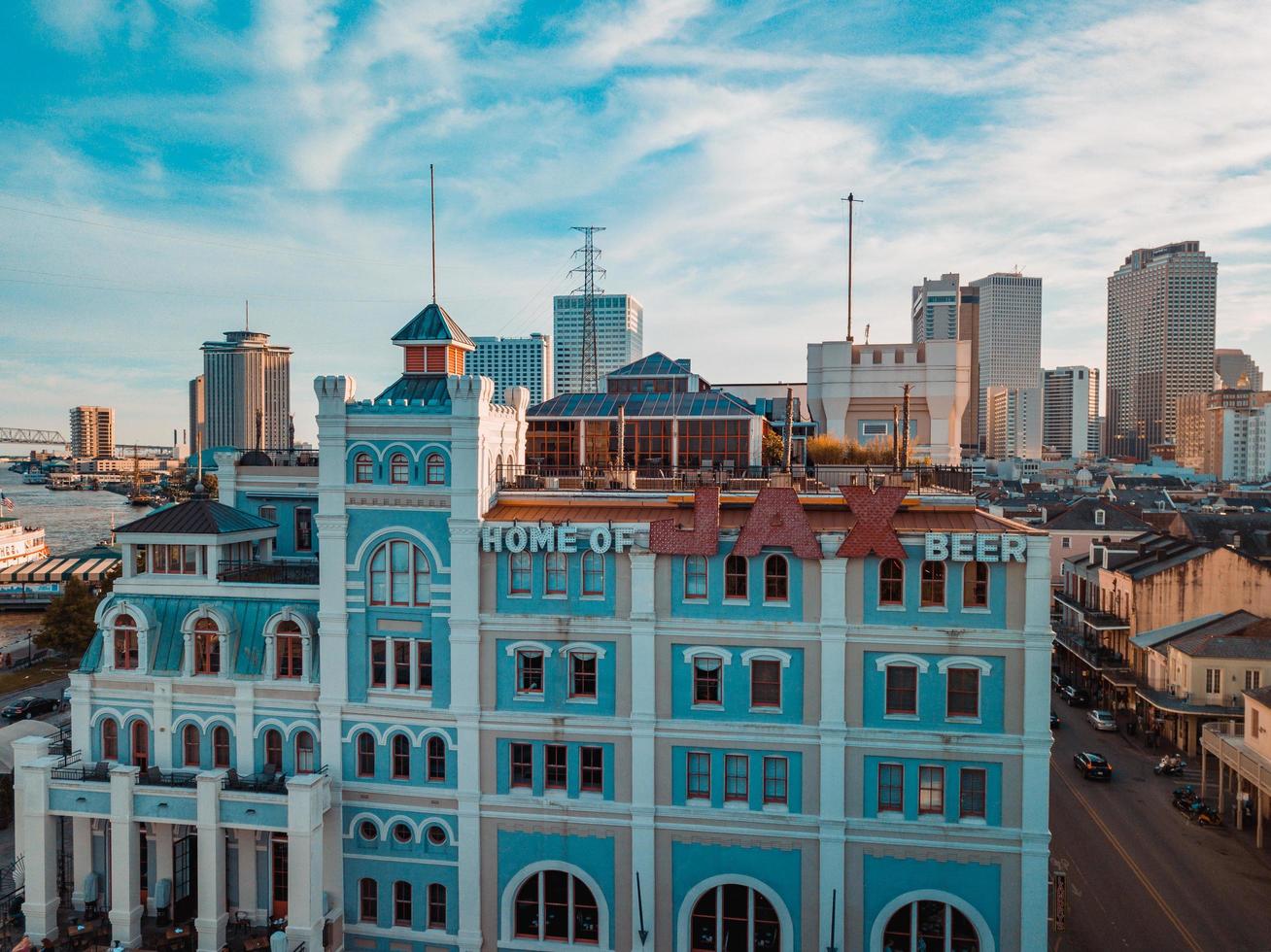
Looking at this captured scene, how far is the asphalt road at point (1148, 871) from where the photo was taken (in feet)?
118

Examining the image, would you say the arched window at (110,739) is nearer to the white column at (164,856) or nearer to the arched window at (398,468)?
the white column at (164,856)

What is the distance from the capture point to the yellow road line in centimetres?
3584

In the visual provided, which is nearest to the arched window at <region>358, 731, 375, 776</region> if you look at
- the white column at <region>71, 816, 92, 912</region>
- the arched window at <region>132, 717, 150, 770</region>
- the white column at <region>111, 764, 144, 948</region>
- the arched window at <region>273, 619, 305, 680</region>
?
the arched window at <region>273, 619, 305, 680</region>

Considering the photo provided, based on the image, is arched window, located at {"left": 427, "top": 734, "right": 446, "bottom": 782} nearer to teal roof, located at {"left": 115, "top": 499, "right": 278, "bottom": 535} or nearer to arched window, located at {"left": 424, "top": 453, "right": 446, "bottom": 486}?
arched window, located at {"left": 424, "top": 453, "right": 446, "bottom": 486}

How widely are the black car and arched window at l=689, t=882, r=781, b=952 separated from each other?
51.9 m

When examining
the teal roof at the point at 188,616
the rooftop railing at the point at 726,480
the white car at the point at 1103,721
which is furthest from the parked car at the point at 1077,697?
the teal roof at the point at 188,616

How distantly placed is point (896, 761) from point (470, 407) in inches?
797

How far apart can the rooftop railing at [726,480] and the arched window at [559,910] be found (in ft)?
49.3

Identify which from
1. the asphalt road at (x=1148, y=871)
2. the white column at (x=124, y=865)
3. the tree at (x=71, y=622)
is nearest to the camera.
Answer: the white column at (x=124, y=865)

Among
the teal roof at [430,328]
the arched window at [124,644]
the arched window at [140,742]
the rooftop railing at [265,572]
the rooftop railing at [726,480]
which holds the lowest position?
the arched window at [140,742]

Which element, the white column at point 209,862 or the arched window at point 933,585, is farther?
the white column at point 209,862

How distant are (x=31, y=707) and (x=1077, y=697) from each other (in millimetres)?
78998

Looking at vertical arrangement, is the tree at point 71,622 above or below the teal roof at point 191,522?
below

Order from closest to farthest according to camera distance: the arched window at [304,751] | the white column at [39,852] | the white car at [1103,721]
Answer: the white column at [39,852], the arched window at [304,751], the white car at [1103,721]
